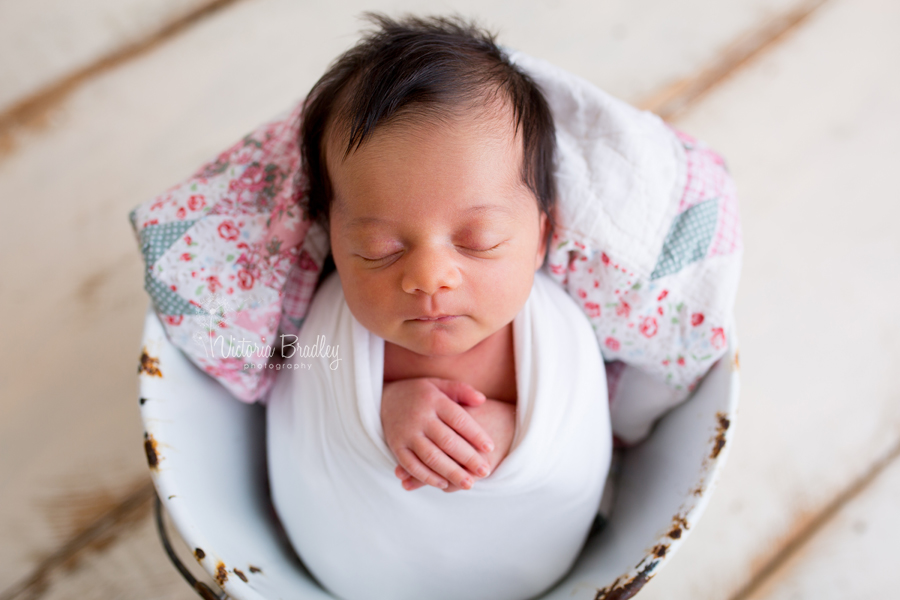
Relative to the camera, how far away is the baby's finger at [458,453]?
703 millimetres

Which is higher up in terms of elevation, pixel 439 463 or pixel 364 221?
pixel 364 221

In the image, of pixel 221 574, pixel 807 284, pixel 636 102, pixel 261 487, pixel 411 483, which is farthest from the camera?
pixel 636 102

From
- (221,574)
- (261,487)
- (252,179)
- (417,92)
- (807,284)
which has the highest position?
(417,92)

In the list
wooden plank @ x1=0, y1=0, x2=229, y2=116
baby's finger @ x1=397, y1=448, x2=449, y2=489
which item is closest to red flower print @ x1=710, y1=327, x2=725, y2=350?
baby's finger @ x1=397, y1=448, x2=449, y2=489

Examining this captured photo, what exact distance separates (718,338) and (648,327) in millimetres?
90

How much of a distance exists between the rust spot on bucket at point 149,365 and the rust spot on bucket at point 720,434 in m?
0.62

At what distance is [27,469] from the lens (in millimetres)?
1006

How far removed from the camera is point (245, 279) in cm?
81

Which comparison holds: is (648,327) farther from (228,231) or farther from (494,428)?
(228,231)

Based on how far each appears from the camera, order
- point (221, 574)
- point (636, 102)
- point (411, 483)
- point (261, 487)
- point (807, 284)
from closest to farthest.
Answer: point (221, 574), point (411, 483), point (261, 487), point (807, 284), point (636, 102)

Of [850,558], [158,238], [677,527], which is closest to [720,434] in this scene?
[677,527]

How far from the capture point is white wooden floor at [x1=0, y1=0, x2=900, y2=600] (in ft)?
3.18

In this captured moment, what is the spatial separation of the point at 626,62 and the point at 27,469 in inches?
49.7

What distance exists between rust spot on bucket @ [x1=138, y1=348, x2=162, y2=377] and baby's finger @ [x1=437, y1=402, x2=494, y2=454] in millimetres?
322
